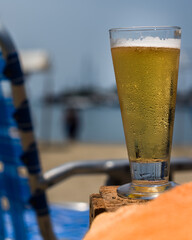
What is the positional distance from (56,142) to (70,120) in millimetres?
2352

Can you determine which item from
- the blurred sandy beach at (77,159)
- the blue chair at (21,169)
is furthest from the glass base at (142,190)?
the blurred sandy beach at (77,159)

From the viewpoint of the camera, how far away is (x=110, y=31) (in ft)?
1.81

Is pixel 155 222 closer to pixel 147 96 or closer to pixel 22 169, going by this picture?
pixel 147 96

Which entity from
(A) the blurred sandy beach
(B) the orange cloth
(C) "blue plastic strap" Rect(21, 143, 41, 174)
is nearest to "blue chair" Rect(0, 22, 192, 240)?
(C) "blue plastic strap" Rect(21, 143, 41, 174)

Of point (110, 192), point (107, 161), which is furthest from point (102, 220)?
point (107, 161)

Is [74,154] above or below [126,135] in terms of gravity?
below

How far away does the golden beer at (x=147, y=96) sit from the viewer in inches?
20.4

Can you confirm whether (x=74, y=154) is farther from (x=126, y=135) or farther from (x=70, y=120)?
(x=126, y=135)

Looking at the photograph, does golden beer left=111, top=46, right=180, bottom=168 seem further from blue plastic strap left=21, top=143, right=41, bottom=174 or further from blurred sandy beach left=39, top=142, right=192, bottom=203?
blurred sandy beach left=39, top=142, right=192, bottom=203

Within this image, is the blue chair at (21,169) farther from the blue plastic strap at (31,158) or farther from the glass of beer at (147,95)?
the glass of beer at (147,95)

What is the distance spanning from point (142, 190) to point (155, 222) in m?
0.23

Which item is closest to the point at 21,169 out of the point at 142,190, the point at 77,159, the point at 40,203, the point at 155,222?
the point at 40,203

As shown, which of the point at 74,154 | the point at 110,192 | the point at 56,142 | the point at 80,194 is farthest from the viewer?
the point at 56,142

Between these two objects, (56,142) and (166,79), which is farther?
(56,142)
